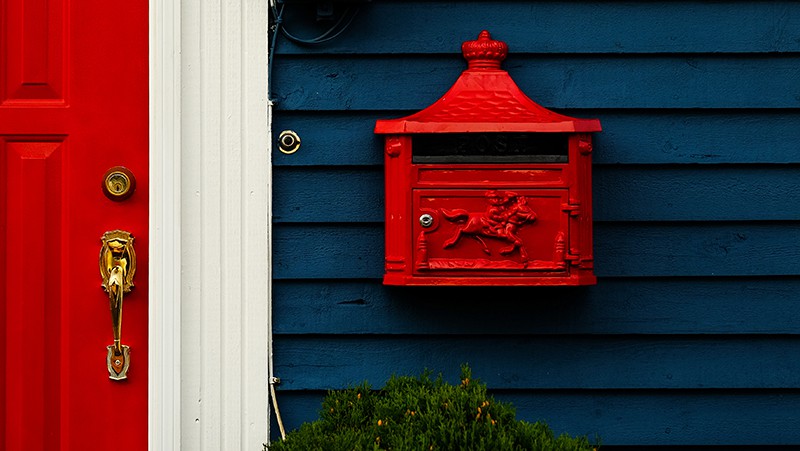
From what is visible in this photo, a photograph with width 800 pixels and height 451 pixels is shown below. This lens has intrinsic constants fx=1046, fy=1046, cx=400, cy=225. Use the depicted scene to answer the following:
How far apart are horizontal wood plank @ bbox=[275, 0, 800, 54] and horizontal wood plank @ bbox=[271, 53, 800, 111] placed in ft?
0.11

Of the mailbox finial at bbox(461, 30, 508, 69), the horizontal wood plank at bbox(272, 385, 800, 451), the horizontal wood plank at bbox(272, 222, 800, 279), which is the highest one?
the mailbox finial at bbox(461, 30, 508, 69)

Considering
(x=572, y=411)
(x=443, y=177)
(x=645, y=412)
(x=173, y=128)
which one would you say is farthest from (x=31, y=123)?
(x=645, y=412)

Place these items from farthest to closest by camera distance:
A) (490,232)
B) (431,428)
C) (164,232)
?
1. (164,232)
2. (490,232)
3. (431,428)

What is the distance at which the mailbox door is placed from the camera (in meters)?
2.88

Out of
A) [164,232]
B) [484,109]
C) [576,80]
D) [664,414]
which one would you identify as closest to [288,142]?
[164,232]

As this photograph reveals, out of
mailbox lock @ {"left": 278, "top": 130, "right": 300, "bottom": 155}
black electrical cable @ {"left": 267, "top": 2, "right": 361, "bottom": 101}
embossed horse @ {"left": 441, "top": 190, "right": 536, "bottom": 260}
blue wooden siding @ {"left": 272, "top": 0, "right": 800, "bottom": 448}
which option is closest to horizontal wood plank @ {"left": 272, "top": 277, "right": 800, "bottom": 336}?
blue wooden siding @ {"left": 272, "top": 0, "right": 800, "bottom": 448}

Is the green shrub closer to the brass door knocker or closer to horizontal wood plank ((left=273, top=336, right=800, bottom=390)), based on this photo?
horizontal wood plank ((left=273, top=336, right=800, bottom=390))

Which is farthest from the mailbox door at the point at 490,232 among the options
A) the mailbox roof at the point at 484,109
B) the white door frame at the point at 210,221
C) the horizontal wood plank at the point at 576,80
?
the white door frame at the point at 210,221

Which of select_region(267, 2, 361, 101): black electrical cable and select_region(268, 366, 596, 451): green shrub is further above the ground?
select_region(267, 2, 361, 101): black electrical cable

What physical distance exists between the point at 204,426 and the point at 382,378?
1.78ft

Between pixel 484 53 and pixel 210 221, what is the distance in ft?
3.09

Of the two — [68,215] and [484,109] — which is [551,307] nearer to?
[484,109]

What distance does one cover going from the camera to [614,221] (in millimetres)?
3143

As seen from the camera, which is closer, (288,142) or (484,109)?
(484,109)
